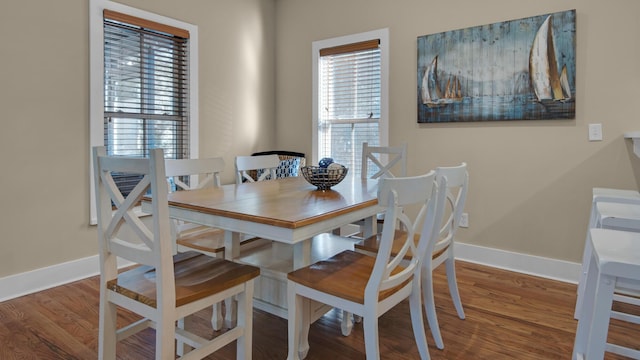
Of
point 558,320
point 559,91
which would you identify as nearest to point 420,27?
point 559,91

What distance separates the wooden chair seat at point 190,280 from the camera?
1.40 metres

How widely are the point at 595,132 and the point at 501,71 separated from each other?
0.81m

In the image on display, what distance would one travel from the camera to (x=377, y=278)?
1.40 metres

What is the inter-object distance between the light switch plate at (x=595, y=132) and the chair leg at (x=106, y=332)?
3165 mm

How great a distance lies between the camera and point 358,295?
145 centimetres

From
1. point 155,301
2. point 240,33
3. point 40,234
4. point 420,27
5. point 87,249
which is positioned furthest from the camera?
point 240,33

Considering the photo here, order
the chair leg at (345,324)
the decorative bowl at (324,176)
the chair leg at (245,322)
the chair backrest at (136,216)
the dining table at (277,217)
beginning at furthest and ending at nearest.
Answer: the decorative bowl at (324,176) < the chair leg at (345,324) < the chair leg at (245,322) < the dining table at (277,217) < the chair backrest at (136,216)

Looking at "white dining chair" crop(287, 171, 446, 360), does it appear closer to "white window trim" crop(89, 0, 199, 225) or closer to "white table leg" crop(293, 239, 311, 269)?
"white table leg" crop(293, 239, 311, 269)

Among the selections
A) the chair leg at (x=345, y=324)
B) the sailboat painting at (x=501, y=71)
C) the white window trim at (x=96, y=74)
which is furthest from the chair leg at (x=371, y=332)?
the white window trim at (x=96, y=74)

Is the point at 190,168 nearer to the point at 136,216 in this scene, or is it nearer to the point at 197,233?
the point at 197,233

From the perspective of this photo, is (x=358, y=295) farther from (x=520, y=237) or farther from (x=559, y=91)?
(x=559, y=91)

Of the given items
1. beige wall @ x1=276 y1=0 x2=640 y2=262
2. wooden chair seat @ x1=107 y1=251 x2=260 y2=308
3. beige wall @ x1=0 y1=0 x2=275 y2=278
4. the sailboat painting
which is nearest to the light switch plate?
beige wall @ x1=276 y1=0 x2=640 y2=262

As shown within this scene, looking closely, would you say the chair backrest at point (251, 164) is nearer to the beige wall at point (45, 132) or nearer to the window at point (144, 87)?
the window at point (144, 87)

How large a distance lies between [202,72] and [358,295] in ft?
9.69
